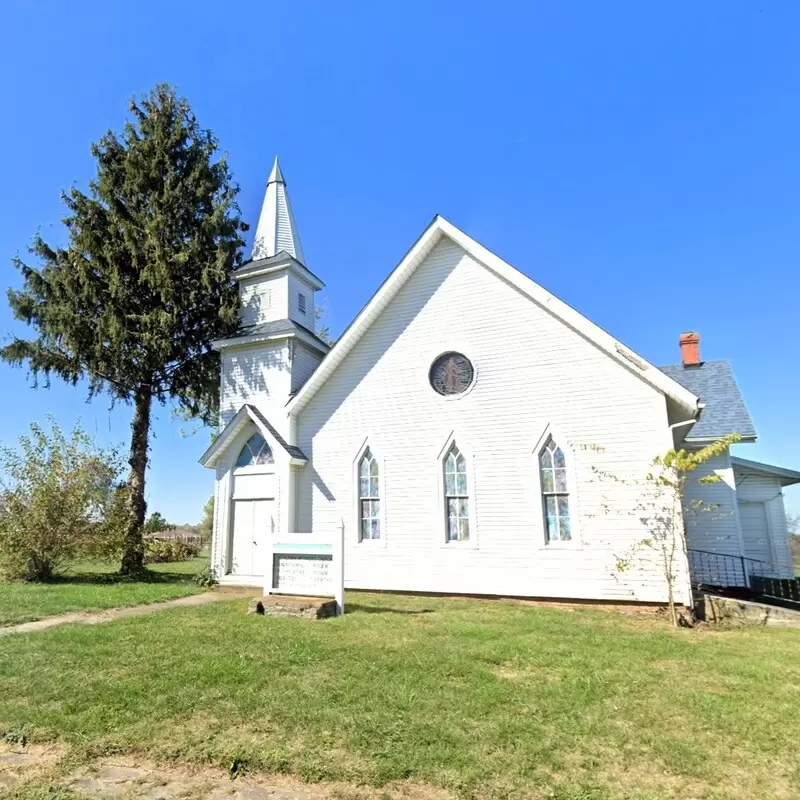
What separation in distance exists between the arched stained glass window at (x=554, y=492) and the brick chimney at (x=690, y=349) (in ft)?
32.8

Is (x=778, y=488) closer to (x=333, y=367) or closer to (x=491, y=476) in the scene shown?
(x=491, y=476)

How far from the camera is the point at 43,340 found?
17.9 m

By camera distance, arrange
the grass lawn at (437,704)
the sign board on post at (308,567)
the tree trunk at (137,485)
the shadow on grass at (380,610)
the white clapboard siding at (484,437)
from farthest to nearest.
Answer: the tree trunk at (137,485)
the white clapboard siding at (484,437)
the shadow on grass at (380,610)
the sign board on post at (308,567)
the grass lawn at (437,704)

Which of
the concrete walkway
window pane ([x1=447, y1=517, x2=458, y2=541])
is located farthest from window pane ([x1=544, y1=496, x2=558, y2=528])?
the concrete walkway

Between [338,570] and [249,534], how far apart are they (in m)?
5.49

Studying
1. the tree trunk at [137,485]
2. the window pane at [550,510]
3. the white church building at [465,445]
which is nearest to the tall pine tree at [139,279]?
the tree trunk at [137,485]

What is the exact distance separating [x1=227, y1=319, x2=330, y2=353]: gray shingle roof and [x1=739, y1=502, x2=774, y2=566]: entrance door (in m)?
13.9

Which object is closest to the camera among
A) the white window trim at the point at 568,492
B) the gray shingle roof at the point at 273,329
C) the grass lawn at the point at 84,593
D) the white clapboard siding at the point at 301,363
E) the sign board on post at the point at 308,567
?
the sign board on post at the point at 308,567

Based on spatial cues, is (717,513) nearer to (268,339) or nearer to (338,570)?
(338,570)

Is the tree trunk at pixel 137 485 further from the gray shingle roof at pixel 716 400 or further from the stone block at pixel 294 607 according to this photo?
the gray shingle roof at pixel 716 400

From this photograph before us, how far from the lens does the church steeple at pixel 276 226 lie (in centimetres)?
1762

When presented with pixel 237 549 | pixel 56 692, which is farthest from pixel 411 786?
pixel 237 549

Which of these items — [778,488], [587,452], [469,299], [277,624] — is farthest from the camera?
[778,488]

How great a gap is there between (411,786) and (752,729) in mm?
A: 3230
